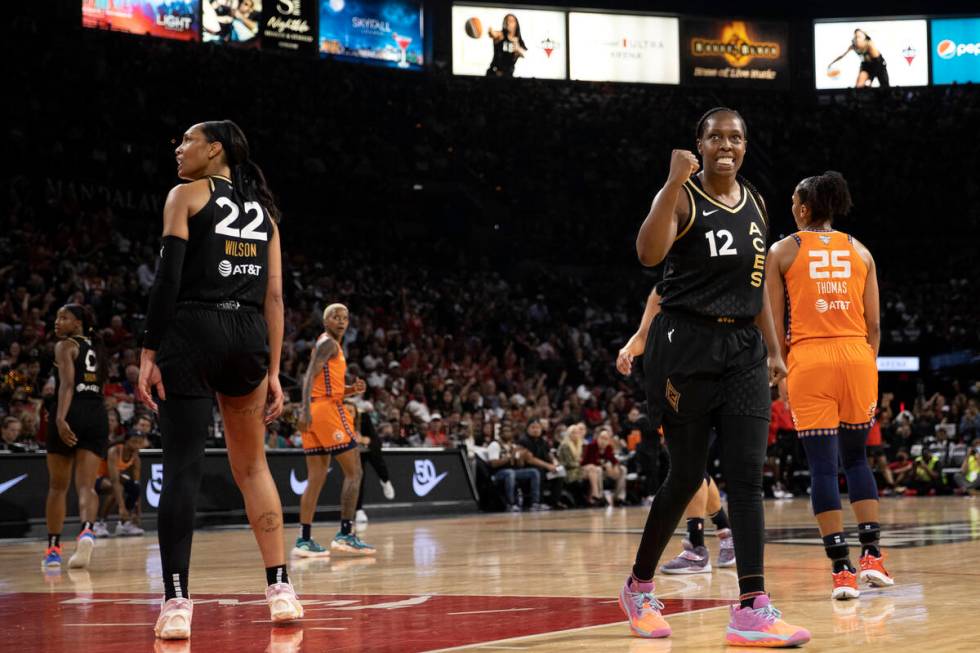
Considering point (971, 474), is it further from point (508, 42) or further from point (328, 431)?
point (508, 42)

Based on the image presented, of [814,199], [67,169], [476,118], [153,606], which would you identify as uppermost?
[476,118]

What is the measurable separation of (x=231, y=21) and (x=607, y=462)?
13308 mm

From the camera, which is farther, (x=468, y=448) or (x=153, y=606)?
(x=468, y=448)

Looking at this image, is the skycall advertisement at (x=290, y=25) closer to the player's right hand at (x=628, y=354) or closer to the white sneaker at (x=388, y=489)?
the white sneaker at (x=388, y=489)

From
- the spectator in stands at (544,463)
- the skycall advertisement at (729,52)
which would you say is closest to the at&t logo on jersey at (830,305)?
the spectator in stands at (544,463)

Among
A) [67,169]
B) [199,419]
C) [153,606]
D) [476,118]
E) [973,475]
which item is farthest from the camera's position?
[476,118]

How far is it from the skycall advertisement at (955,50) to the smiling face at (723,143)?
29523 millimetres

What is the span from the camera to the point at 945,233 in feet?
100

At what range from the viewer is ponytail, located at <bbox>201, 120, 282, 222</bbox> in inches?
186

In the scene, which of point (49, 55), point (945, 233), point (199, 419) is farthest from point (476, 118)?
point (199, 419)

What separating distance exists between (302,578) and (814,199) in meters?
3.65

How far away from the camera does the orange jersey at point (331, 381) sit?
948 centimetres

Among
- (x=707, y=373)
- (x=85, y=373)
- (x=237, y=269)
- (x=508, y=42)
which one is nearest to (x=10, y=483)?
(x=85, y=373)

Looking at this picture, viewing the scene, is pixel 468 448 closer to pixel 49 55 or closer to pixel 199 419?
pixel 49 55
